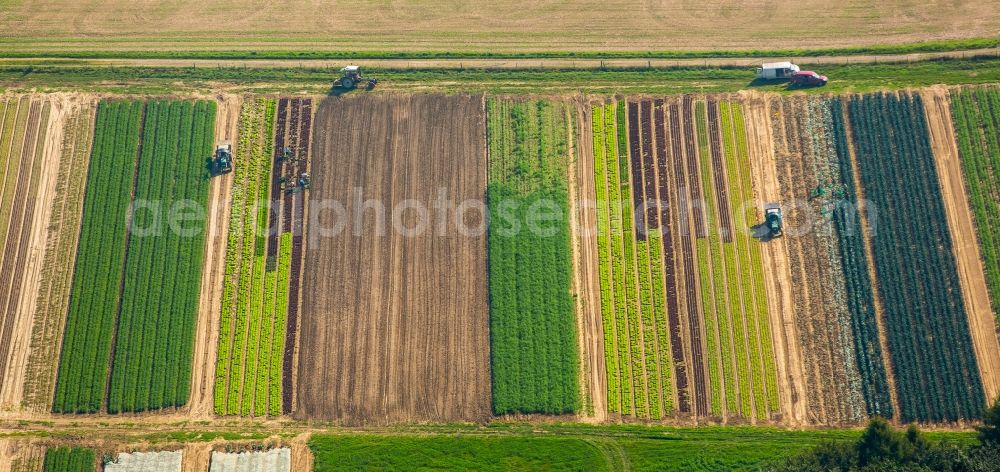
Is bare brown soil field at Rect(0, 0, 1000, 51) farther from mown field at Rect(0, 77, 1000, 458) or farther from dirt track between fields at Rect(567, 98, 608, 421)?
dirt track between fields at Rect(567, 98, 608, 421)

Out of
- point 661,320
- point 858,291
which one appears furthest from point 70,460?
point 858,291

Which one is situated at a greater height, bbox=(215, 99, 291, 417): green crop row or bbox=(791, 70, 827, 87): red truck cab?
bbox=(791, 70, 827, 87): red truck cab

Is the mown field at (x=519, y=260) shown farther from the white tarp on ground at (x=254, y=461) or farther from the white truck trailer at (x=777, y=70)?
the white tarp on ground at (x=254, y=461)

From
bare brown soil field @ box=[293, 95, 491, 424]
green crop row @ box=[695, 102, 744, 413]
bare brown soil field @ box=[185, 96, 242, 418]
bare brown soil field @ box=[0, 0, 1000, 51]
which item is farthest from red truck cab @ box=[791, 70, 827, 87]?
bare brown soil field @ box=[185, 96, 242, 418]

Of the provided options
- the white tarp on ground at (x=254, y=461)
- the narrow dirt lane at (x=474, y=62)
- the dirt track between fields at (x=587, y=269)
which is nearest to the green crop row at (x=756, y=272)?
the narrow dirt lane at (x=474, y=62)

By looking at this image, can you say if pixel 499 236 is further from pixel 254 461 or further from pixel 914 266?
pixel 914 266

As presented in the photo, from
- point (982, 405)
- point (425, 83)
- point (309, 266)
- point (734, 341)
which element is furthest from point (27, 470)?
point (982, 405)

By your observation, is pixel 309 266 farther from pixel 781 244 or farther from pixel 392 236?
pixel 781 244

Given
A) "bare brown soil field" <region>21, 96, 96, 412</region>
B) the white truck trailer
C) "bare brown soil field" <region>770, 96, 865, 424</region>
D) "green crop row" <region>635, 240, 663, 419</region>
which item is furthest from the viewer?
the white truck trailer
